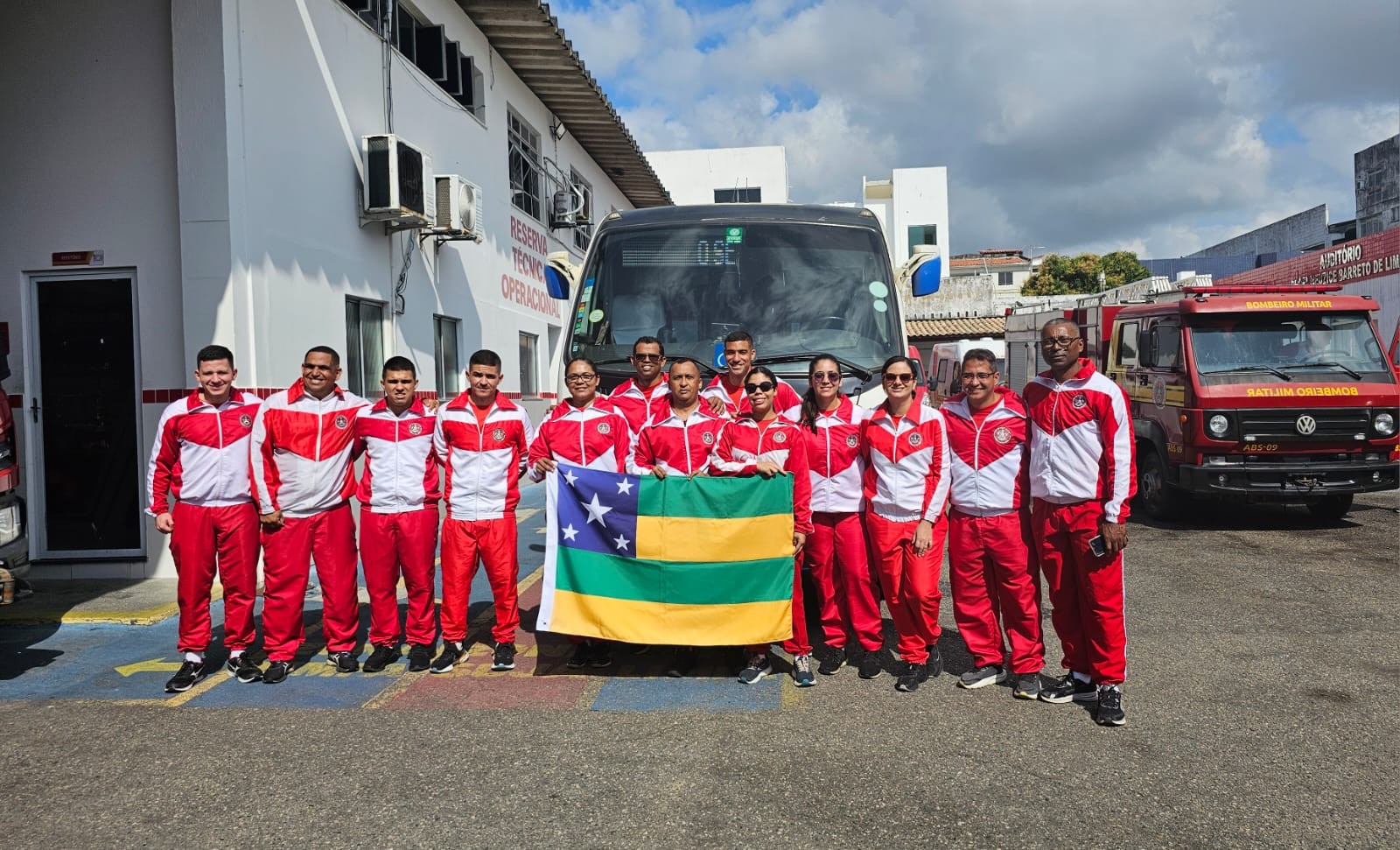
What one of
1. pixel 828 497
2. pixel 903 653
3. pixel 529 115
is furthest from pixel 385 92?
pixel 903 653

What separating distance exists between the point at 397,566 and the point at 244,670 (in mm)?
975

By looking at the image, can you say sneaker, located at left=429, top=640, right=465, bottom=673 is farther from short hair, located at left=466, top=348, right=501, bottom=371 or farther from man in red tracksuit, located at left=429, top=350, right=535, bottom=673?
short hair, located at left=466, top=348, right=501, bottom=371

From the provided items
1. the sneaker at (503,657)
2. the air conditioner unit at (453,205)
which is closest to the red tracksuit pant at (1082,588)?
the sneaker at (503,657)

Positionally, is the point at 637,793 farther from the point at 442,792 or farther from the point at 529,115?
the point at 529,115

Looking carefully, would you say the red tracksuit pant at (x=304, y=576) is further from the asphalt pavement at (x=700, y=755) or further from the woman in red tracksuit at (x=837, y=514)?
the woman in red tracksuit at (x=837, y=514)

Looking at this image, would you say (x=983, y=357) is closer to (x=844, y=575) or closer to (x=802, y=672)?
(x=844, y=575)

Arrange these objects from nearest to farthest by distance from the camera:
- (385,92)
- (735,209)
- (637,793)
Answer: (637,793), (735,209), (385,92)

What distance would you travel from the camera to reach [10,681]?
5695 mm

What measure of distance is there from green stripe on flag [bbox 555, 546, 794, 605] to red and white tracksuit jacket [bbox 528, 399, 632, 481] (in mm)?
541

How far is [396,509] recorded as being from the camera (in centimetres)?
561

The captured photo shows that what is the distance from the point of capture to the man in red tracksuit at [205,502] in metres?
5.46

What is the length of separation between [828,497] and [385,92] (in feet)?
24.0

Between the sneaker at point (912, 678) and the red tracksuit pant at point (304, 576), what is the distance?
3.06 metres

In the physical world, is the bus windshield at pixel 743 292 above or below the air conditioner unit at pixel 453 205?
below
